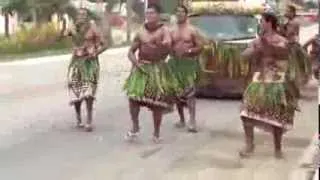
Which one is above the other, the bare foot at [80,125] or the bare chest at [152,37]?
the bare chest at [152,37]

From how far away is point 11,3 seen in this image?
34188 millimetres

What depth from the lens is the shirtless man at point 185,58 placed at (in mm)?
12742

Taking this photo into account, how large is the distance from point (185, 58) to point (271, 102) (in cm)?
279

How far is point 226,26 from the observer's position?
17.4 metres

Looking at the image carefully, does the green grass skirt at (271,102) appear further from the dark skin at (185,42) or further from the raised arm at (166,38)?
the dark skin at (185,42)

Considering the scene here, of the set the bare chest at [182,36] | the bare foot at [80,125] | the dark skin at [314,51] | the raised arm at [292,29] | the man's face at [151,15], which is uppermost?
the man's face at [151,15]

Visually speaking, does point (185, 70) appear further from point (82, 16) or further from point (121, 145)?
point (121, 145)

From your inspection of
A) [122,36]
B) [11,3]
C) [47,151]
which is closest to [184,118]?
[47,151]

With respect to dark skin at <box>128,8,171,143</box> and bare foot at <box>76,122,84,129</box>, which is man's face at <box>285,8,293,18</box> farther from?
bare foot at <box>76,122,84,129</box>

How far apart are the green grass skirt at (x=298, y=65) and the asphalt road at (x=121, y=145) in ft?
2.61

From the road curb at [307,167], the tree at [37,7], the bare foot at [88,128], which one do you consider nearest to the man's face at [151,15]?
the bare foot at [88,128]

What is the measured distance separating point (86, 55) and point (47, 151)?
2.22 metres

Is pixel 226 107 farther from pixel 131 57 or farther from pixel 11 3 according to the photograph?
pixel 11 3

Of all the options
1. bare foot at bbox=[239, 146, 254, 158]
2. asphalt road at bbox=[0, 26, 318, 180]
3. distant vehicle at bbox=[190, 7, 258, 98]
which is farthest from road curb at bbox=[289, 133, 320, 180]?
distant vehicle at bbox=[190, 7, 258, 98]
